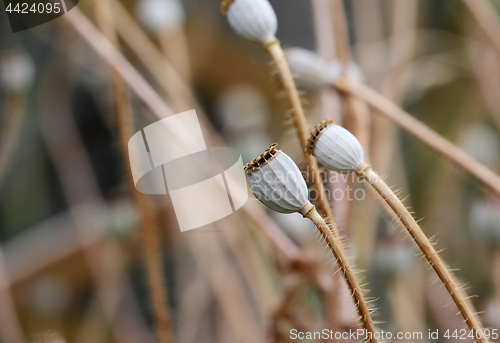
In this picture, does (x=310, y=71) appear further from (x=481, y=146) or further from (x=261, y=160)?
(x=481, y=146)

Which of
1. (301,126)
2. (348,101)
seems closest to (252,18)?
(301,126)

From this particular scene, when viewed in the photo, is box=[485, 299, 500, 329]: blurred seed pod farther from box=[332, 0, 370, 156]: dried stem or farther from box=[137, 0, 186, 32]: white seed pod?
box=[137, 0, 186, 32]: white seed pod

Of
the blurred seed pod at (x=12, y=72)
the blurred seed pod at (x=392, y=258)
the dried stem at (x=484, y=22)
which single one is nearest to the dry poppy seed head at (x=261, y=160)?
the blurred seed pod at (x=392, y=258)

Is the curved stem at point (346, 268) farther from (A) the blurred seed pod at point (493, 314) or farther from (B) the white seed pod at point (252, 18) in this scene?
(A) the blurred seed pod at point (493, 314)

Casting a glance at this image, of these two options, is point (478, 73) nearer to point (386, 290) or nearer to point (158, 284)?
point (386, 290)

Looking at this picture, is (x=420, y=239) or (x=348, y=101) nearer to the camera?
(x=420, y=239)

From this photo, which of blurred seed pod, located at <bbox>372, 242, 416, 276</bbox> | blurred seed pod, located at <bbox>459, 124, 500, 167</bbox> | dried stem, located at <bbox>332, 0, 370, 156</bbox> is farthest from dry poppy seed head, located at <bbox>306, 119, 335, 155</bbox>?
blurred seed pod, located at <bbox>459, 124, 500, 167</bbox>
